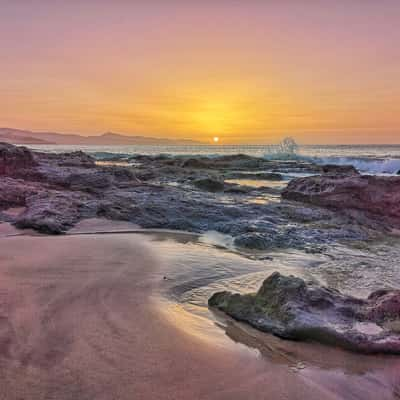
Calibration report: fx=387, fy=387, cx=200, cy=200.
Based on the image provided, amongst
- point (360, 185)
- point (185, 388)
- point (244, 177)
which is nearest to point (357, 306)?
point (185, 388)

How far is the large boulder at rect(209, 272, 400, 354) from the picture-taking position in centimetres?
237

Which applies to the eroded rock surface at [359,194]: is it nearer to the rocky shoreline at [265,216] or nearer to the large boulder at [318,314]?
the rocky shoreline at [265,216]

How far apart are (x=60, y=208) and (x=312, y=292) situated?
4.04 m

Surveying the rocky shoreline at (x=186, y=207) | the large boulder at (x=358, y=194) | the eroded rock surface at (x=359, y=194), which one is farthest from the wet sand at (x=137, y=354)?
the large boulder at (x=358, y=194)

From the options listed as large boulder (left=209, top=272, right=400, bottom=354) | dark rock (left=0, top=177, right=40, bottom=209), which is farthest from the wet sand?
dark rock (left=0, top=177, right=40, bottom=209)

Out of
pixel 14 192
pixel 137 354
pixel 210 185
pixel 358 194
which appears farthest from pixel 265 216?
pixel 137 354

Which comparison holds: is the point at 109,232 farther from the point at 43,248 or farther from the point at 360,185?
the point at 360,185

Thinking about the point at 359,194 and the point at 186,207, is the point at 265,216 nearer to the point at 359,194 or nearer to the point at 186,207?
the point at 186,207

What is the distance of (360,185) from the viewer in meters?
8.09

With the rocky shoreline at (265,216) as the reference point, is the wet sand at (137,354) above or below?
below

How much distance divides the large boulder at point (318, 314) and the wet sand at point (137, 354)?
98 millimetres

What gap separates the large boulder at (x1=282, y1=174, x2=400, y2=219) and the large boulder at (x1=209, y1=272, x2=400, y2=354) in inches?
207

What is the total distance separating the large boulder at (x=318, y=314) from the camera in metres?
2.37

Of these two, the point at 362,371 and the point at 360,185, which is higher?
the point at 360,185
